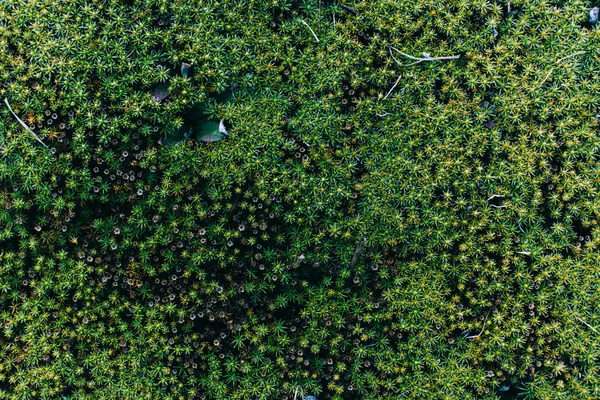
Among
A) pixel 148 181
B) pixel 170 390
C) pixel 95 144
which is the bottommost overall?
pixel 170 390

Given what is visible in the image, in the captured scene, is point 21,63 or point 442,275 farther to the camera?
point 442,275

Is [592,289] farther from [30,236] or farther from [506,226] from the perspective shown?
[30,236]

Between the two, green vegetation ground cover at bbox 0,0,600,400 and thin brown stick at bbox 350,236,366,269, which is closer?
Result: green vegetation ground cover at bbox 0,0,600,400

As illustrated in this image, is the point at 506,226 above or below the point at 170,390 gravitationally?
above

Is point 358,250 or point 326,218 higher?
point 326,218

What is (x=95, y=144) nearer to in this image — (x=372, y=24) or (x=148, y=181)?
(x=148, y=181)

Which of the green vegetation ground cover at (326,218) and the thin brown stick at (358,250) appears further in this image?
the thin brown stick at (358,250)

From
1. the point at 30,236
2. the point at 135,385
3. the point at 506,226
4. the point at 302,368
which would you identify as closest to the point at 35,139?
the point at 30,236
